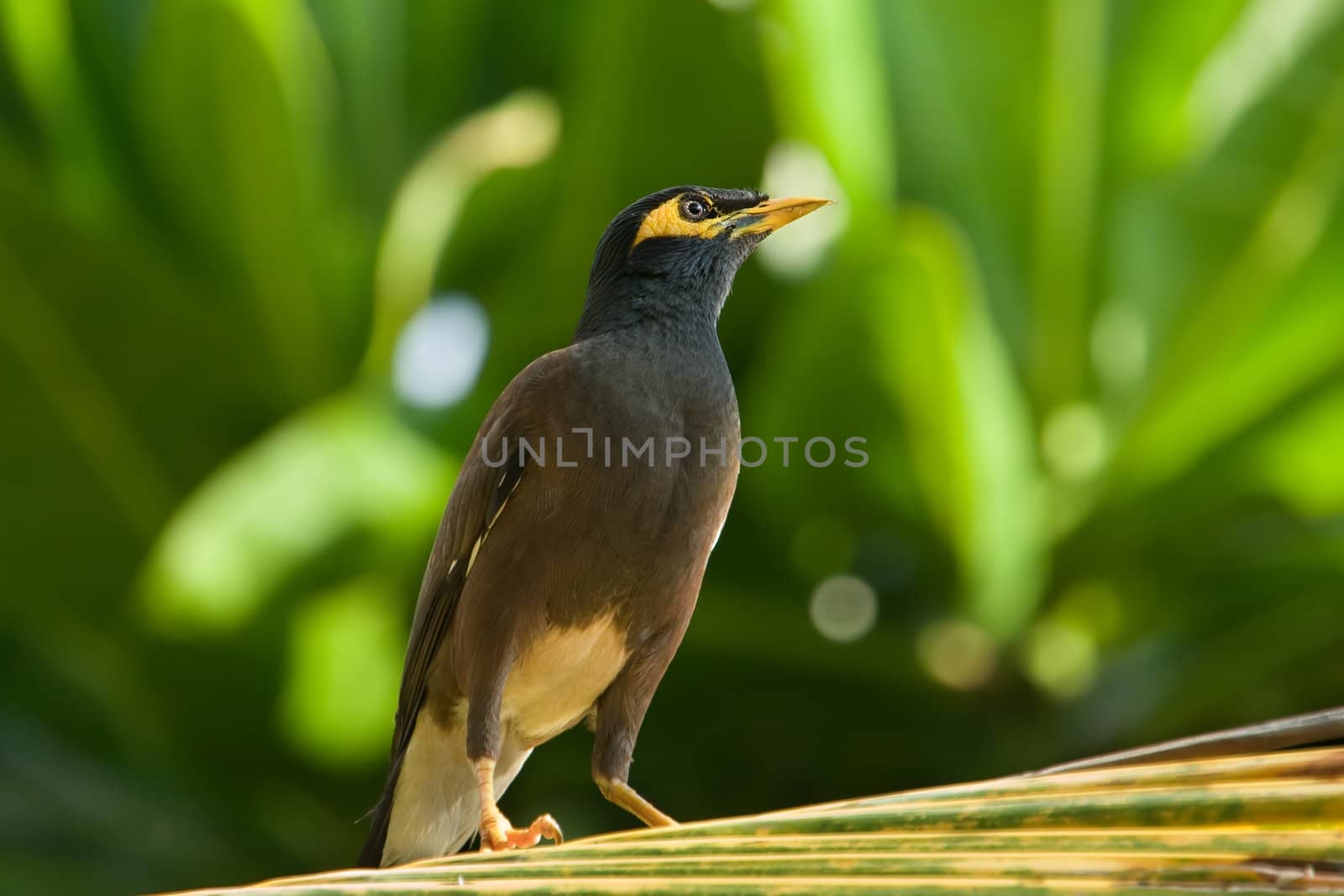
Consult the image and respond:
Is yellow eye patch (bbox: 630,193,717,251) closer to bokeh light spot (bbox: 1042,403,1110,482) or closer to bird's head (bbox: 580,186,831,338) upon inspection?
bird's head (bbox: 580,186,831,338)

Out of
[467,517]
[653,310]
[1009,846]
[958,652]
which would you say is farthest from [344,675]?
[1009,846]

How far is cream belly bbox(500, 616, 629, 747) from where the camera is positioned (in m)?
2.09

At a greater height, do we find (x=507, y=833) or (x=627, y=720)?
(x=627, y=720)

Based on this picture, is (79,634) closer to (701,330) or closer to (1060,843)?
(701,330)

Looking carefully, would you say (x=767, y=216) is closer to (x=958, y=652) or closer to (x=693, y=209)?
(x=693, y=209)

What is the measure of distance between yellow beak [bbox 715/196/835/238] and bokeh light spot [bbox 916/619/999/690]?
3.30ft

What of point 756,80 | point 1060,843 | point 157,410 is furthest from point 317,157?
point 1060,843

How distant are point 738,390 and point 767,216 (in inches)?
31.2

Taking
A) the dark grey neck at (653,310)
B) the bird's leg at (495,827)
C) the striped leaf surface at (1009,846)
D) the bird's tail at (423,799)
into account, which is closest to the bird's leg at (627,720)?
the bird's leg at (495,827)

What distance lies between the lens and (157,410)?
285cm

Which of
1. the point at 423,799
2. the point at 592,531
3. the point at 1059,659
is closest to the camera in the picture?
the point at 592,531

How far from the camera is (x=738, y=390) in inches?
118

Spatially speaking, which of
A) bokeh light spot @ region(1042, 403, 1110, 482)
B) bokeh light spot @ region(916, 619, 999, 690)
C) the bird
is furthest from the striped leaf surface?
bokeh light spot @ region(1042, 403, 1110, 482)

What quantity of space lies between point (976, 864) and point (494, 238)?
2.72 m
